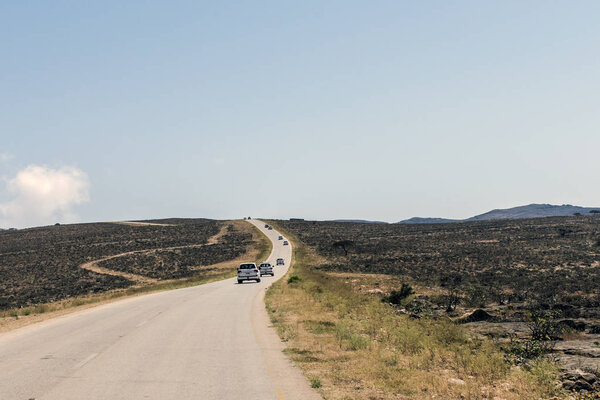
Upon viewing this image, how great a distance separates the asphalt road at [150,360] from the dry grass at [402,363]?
0.69 metres

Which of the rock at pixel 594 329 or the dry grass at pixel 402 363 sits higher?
the dry grass at pixel 402 363

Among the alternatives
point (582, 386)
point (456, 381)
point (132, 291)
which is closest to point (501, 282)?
point (132, 291)

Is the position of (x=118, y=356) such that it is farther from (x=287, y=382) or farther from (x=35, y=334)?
(x=35, y=334)

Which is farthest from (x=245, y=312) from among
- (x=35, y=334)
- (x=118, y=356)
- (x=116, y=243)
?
(x=116, y=243)

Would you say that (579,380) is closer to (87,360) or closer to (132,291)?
(87,360)

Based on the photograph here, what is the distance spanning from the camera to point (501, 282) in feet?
133

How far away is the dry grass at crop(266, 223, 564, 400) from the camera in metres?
9.52

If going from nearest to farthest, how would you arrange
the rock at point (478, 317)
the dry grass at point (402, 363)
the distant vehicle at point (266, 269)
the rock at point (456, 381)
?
the dry grass at point (402, 363), the rock at point (456, 381), the rock at point (478, 317), the distant vehicle at point (266, 269)

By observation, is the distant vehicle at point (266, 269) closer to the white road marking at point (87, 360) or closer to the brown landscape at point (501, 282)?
the brown landscape at point (501, 282)

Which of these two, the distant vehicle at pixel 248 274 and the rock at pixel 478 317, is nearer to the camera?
the rock at pixel 478 317

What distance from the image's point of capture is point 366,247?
89.5 metres

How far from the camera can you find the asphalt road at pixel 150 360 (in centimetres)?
916

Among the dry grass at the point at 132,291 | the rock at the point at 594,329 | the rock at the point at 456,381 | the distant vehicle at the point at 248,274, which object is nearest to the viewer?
the rock at the point at 456,381

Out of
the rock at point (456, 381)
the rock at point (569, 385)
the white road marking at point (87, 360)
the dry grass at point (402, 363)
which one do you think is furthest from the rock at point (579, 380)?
the white road marking at point (87, 360)
